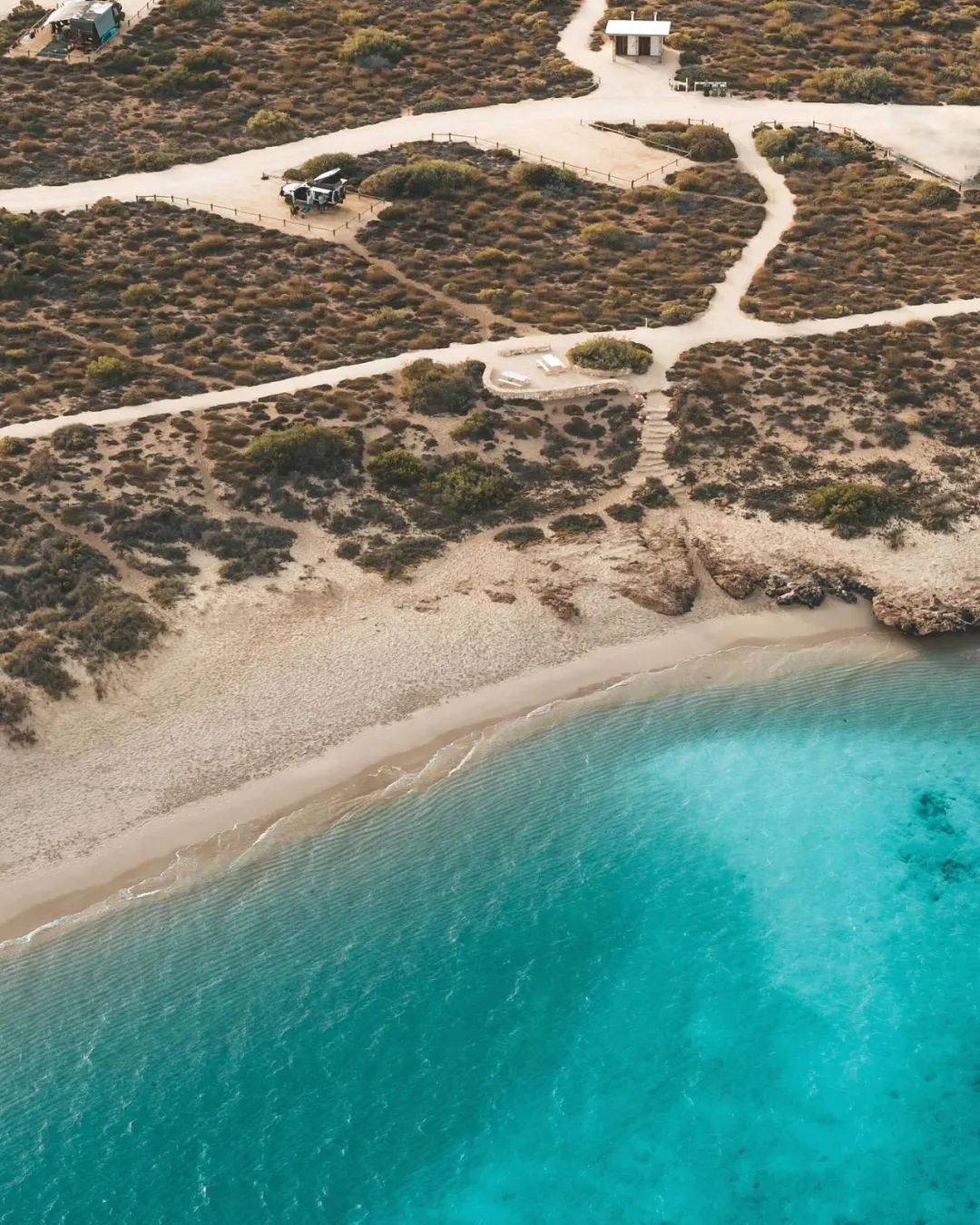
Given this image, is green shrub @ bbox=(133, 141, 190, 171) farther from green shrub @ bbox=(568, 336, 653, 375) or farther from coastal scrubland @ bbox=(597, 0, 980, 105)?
coastal scrubland @ bbox=(597, 0, 980, 105)

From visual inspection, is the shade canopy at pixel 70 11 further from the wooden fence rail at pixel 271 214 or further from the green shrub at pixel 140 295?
the green shrub at pixel 140 295

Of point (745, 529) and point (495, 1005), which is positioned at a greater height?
point (745, 529)

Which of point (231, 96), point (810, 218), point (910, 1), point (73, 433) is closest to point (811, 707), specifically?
point (73, 433)

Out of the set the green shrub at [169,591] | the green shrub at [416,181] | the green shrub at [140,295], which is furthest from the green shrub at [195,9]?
the green shrub at [169,591]

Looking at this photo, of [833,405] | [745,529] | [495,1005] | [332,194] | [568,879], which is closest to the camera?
[495,1005]

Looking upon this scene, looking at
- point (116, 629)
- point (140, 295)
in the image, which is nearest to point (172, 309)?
point (140, 295)

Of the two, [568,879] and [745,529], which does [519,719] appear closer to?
[568,879]

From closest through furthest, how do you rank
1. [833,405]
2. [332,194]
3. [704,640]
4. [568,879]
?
1. [568,879]
2. [704,640]
3. [833,405]
4. [332,194]

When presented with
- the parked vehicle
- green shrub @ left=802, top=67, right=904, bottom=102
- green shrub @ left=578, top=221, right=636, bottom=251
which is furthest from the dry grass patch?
the parked vehicle
